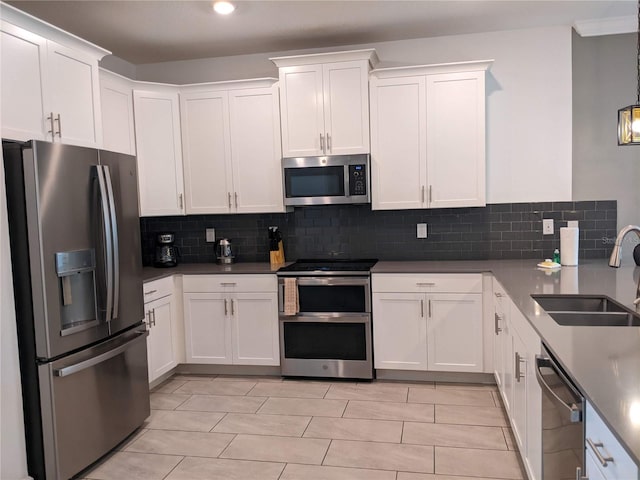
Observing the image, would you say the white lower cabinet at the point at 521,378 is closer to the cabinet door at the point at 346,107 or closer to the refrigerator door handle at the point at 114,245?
the cabinet door at the point at 346,107

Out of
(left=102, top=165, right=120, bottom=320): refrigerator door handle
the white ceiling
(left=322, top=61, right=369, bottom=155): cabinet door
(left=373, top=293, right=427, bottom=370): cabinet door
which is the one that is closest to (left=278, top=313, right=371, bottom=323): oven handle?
(left=373, top=293, right=427, bottom=370): cabinet door

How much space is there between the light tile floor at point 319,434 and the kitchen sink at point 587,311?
830 mm

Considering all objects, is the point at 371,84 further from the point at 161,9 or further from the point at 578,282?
the point at 578,282

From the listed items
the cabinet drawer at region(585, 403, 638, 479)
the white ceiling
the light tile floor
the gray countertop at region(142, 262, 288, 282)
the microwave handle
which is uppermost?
the white ceiling

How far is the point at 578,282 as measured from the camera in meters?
2.88

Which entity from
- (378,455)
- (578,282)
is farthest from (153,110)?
(578,282)

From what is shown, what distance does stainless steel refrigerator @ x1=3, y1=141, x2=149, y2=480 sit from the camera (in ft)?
7.78

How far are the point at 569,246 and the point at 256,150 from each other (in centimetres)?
247

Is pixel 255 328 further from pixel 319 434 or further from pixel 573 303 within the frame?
pixel 573 303

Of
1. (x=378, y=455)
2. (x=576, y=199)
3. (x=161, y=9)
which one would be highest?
(x=161, y=9)

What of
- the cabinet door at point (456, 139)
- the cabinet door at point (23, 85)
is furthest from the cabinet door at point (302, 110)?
the cabinet door at point (23, 85)

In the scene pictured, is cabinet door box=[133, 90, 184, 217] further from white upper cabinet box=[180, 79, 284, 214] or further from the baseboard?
the baseboard

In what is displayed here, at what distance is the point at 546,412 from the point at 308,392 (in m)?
2.12

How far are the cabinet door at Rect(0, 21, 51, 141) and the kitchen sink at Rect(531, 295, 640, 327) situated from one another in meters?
2.71
